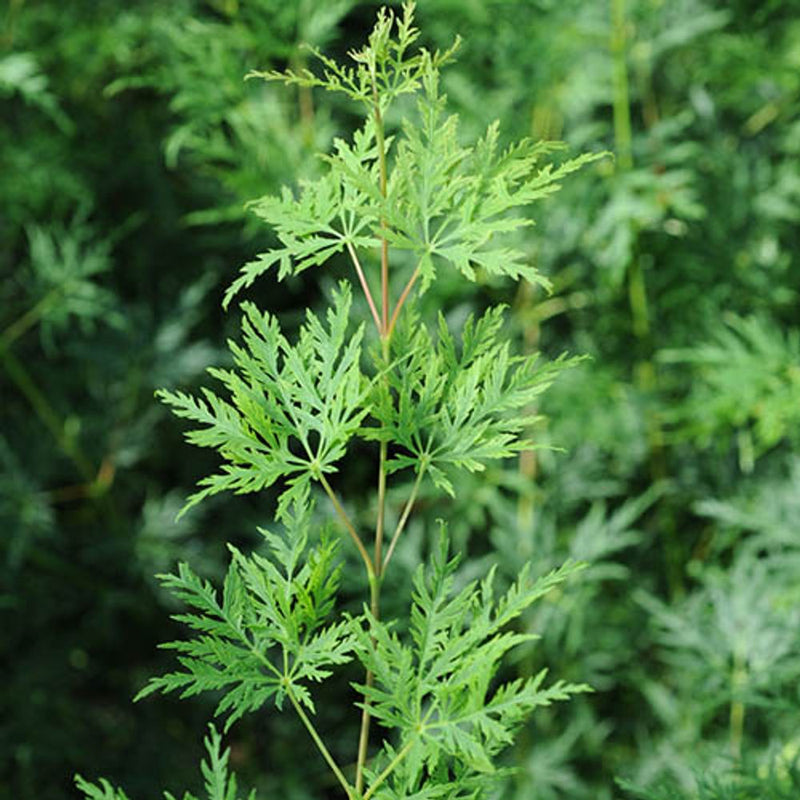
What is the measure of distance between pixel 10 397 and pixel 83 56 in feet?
2.42

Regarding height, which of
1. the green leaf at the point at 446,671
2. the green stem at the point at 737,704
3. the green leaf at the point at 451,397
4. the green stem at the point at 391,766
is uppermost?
the green leaf at the point at 451,397

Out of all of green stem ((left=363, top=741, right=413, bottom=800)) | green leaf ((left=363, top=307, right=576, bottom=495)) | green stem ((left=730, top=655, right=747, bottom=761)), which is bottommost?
green stem ((left=730, top=655, right=747, bottom=761))

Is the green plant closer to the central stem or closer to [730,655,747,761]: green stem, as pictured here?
the central stem

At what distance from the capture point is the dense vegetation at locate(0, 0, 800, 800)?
1.65 m

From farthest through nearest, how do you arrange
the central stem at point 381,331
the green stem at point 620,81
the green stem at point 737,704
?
the green stem at point 620,81, the green stem at point 737,704, the central stem at point 381,331

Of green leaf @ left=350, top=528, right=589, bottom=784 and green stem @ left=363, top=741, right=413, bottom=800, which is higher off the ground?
green leaf @ left=350, top=528, right=589, bottom=784

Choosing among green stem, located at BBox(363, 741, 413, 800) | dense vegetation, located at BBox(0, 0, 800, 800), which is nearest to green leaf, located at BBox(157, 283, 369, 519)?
green stem, located at BBox(363, 741, 413, 800)

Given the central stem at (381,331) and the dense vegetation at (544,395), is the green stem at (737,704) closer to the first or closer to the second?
the dense vegetation at (544,395)

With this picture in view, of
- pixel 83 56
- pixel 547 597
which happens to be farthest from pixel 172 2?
pixel 547 597

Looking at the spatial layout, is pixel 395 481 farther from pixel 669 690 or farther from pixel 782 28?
pixel 782 28

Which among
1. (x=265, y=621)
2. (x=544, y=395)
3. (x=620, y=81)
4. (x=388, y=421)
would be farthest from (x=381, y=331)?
(x=544, y=395)

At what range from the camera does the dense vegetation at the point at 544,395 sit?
1651 millimetres

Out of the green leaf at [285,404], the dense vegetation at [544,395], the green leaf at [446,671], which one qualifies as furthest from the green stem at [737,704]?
the green leaf at [285,404]

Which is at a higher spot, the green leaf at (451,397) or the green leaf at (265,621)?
the green leaf at (451,397)
